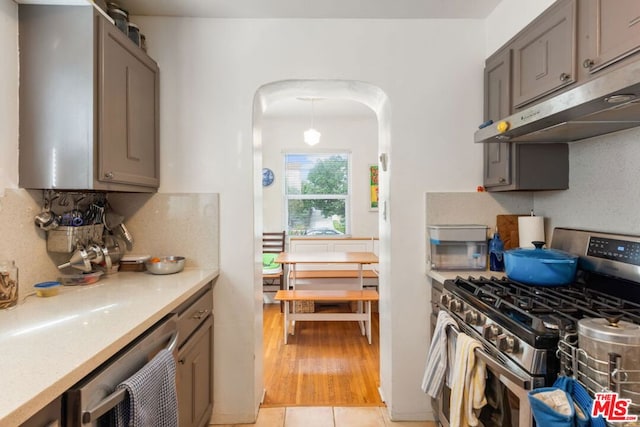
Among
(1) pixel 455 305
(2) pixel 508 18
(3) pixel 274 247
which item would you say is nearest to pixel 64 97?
(1) pixel 455 305

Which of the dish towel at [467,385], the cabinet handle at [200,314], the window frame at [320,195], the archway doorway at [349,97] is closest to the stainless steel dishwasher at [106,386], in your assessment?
the cabinet handle at [200,314]

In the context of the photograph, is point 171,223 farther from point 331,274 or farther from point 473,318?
point 331,274

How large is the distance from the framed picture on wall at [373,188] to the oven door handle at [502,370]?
3736 millimetres

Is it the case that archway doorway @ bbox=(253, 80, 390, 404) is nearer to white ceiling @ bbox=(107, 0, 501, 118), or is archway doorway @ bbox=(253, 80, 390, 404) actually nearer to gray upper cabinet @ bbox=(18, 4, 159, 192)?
white ceiling @ bbox=(107, 0, 501, 118)

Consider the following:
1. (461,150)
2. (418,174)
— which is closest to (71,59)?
(418,174)

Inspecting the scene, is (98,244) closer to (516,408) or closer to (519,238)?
(516,408)

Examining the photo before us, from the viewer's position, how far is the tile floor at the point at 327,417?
2.06 meters

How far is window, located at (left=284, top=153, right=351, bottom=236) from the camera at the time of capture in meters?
5.08

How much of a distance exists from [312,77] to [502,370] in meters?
1.73

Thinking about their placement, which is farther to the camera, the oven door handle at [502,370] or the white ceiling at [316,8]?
the white ceiling at [316,8]

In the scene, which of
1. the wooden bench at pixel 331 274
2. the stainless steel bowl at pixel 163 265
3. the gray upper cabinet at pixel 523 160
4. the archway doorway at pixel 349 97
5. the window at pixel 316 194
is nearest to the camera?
the gray upper cabinet at pixel 523 160

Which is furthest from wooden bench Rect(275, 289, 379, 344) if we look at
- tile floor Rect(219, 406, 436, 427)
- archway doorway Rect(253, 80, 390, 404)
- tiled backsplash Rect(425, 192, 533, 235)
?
tiled backsplash Rect(425, 192, 533, 235)

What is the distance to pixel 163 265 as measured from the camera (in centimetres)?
191

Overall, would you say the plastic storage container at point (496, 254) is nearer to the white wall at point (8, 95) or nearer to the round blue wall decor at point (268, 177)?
the white wall at point (8, 95)
